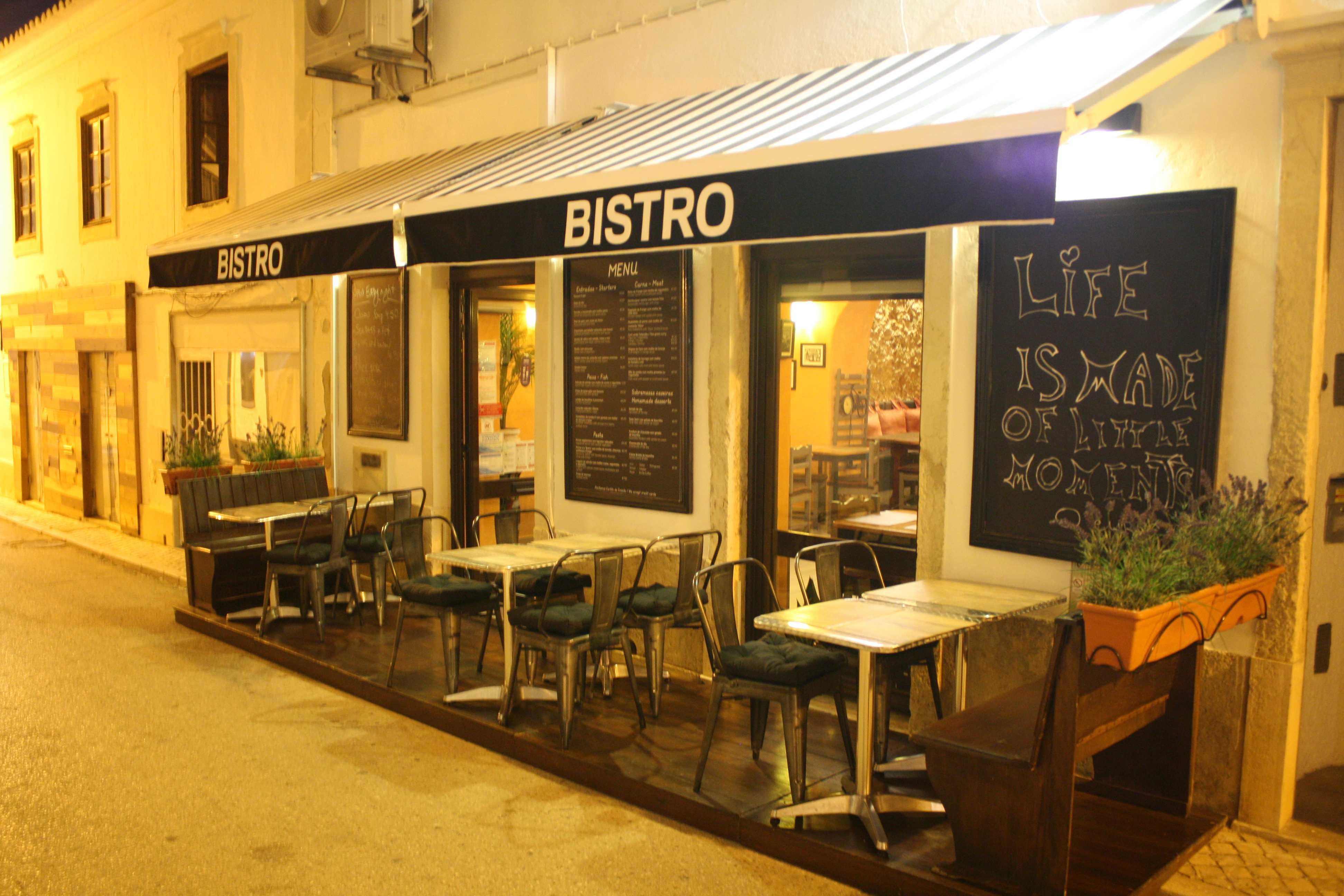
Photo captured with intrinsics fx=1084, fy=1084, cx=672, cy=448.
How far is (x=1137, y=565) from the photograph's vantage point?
12.0ft

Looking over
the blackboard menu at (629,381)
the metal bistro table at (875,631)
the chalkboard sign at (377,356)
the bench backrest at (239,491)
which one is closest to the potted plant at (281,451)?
the bench backrest at (239,491)

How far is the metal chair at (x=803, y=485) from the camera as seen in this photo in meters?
6.09

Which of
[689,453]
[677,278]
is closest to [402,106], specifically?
[677,278]

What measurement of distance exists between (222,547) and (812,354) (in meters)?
4.65

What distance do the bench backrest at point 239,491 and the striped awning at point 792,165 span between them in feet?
7.40

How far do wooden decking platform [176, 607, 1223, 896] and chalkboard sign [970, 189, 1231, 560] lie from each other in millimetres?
1263

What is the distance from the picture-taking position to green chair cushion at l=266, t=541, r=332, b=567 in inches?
285

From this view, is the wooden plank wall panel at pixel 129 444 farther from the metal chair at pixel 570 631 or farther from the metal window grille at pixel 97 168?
the metal chair at pixel 570 631

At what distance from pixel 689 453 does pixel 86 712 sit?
12.0 ft

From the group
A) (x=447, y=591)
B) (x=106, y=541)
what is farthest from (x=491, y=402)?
(x=106, y=541)

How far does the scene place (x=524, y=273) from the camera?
7.76 metres

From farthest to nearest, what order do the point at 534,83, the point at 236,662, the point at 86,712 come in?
the point at 534,83
the point at 236,662
the point at 86,712

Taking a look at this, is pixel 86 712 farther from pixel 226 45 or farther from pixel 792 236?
pixel 226 45

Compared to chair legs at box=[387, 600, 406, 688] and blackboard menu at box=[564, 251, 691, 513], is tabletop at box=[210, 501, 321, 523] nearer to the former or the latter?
chair legs at box=[387, 600, 406, 688]
